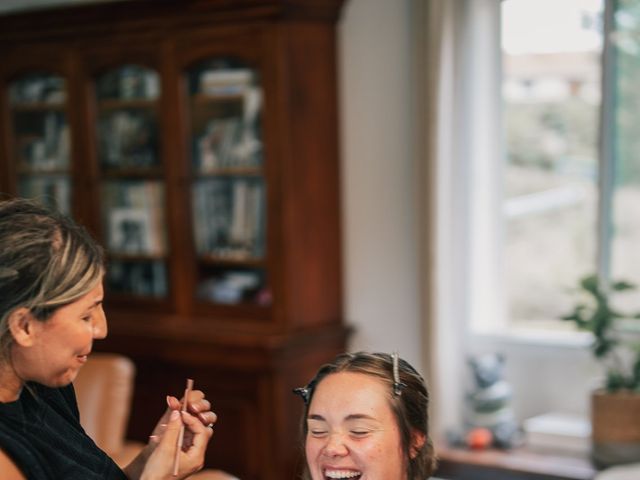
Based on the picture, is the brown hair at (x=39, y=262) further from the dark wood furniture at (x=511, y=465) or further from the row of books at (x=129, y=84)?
the row of books at (x=129, y=84)

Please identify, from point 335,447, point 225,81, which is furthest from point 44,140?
point 335,447

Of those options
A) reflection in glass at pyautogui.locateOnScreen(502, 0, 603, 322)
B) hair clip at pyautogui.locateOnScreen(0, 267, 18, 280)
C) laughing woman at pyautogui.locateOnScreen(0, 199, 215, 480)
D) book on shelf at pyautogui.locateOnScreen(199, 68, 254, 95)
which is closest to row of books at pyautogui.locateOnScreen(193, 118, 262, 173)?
book on shelf at pyautogui.locateOnScreen(199, 68, 254, 95)

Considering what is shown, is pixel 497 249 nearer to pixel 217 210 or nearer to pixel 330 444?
pixel 217 210

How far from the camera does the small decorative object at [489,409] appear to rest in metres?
3.23

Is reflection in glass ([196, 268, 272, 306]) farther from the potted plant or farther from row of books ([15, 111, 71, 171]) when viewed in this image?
the potted plant

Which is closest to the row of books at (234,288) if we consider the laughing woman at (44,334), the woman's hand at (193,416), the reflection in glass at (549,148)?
the reflection in glass at (549,148)

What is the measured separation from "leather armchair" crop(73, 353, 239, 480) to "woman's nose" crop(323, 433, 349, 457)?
157cm

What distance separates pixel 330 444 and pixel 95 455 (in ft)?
1.26

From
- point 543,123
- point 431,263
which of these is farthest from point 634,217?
point 431,263

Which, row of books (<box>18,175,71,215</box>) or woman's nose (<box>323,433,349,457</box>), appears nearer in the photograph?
woman's nose (<box>323,433,349,457</box>)

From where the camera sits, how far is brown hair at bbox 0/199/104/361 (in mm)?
1175

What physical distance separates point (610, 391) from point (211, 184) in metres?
1.76

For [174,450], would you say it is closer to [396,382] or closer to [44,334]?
[44,334]

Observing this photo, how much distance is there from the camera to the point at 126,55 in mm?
3623
